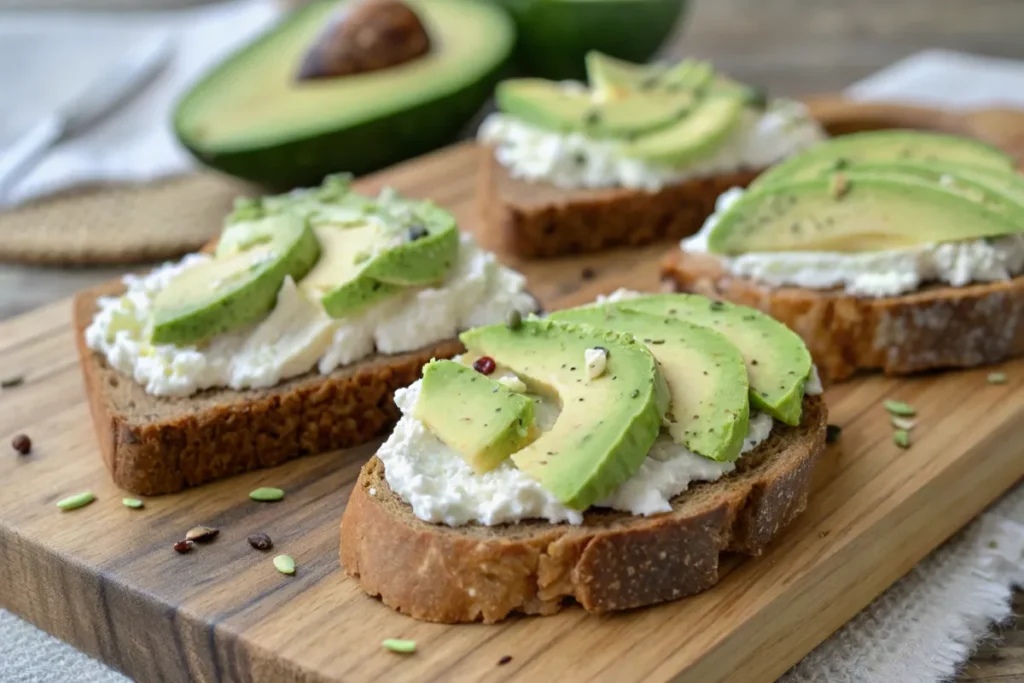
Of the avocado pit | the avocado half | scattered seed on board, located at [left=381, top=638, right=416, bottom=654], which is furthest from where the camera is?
the avocado pit

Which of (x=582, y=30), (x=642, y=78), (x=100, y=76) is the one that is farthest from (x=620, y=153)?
(x=100, y=76)

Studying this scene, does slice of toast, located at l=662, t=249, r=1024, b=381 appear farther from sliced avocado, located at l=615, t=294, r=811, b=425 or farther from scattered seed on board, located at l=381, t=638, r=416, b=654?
scattered seed on board, located at l=381, t=638, r=416, b=654

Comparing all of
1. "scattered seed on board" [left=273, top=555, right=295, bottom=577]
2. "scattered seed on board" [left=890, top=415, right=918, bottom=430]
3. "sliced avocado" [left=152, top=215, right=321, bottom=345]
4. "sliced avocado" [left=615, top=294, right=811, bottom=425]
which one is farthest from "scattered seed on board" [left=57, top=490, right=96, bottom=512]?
"scattered seed on board" [left=890, top=415, right=918, bottom=430]

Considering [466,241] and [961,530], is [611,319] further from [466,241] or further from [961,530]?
[961,530]

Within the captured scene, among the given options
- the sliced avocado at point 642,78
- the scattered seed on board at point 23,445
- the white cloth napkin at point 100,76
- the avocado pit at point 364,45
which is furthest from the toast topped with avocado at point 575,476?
the white cloth napkin at point 100,76

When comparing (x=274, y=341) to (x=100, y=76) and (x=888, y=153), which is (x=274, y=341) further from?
(x=100, y=76)
